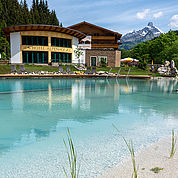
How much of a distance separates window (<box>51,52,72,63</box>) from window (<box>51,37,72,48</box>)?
5.67 ft

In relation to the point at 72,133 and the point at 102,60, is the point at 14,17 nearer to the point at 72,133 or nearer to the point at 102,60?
the point at 102,60

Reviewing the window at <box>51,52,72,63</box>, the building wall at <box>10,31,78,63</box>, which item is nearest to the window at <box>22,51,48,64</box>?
the building wall at <box>10,31,78,63</box>

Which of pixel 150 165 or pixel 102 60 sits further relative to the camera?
pixel 102 60

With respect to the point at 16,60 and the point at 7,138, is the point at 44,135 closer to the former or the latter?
the point at 7,138

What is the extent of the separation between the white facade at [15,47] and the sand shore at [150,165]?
3267cm

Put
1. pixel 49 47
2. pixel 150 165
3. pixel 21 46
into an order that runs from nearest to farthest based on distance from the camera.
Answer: pixel 150 165 → pixel 21 46 → pixel 49 47

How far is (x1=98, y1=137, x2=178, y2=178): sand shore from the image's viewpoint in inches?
113

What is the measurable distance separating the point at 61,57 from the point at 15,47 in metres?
8.72

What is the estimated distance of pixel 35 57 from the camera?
33094mm

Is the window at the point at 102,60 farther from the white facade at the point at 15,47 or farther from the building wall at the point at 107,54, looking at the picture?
the white facade at the point at 15,47

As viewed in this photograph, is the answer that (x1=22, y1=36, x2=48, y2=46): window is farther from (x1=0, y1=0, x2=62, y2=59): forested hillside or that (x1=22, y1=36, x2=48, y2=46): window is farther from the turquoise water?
the turquoise water

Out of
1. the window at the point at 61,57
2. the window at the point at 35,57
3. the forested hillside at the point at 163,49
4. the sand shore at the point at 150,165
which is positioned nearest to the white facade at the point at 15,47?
the window at the point at 35,57

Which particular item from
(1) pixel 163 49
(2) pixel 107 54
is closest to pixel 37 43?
(2) pixel 107 54

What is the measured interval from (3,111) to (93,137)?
16.3ft
